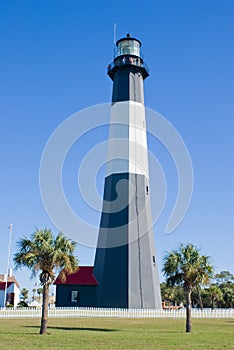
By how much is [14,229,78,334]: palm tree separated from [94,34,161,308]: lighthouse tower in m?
14.9

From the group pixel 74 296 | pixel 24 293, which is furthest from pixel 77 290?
pixel 24 293

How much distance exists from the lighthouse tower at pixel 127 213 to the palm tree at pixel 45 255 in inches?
588

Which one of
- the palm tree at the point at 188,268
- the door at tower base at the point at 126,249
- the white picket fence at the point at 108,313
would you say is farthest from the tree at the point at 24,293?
the palm tree at the point at 188,268

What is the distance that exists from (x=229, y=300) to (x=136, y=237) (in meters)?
37.7

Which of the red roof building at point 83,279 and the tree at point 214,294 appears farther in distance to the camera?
the tree at point 214,294

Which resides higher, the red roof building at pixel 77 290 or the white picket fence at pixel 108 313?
the red roof building at pixel 77 290

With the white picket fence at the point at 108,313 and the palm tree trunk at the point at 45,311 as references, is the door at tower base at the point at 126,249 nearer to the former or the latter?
the white picket fence at the point at 108,313

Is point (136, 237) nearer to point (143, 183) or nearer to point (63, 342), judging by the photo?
point (143, 183)

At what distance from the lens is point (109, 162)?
3678cm

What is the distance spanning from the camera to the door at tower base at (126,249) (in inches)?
1325

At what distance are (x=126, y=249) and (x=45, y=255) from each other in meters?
15.6

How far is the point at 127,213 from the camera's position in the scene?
115 ft

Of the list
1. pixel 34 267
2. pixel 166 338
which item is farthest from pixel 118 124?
pixel 166 338

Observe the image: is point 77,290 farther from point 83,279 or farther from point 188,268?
point 188,268
